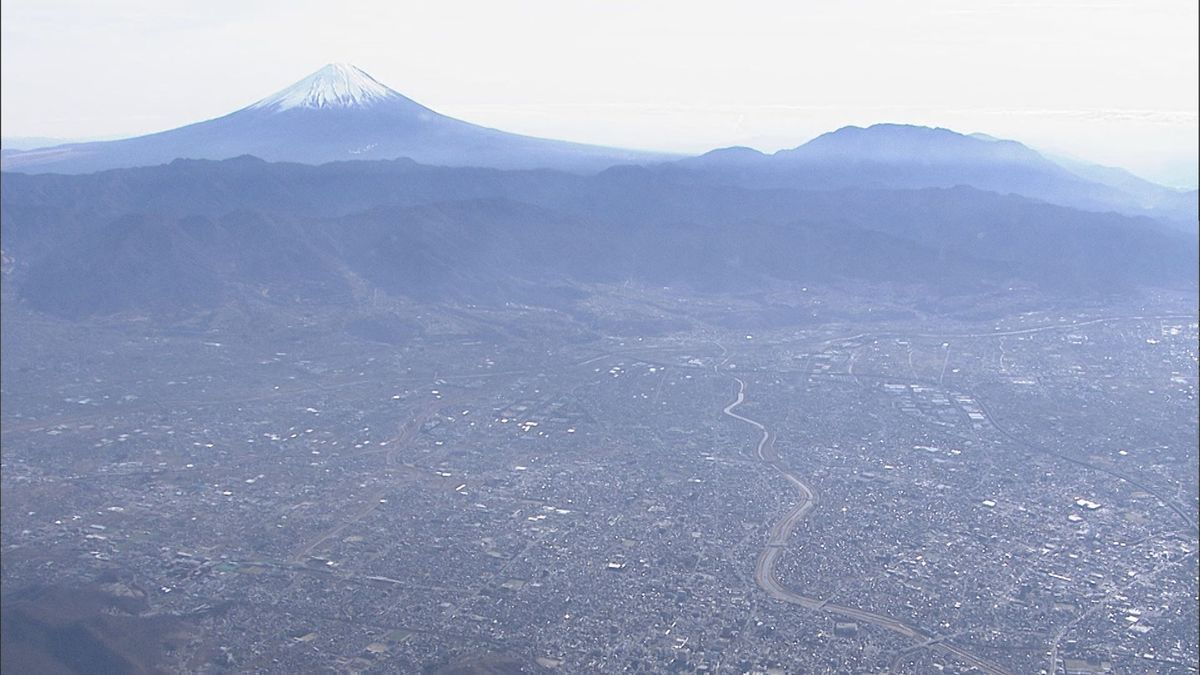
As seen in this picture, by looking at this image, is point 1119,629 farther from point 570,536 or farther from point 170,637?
point 170,637

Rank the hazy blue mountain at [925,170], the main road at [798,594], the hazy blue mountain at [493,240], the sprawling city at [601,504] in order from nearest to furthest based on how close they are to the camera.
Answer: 1. the main road at [798,594]
2. the sprawling city at [601,504]
3. the hazy blue mountain at [493,240]
4. the hazy blue mountain at [925,170]

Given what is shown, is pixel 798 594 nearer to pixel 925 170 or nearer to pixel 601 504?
pixel 601 504

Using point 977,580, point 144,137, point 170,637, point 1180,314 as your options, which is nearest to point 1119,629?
point 977,580

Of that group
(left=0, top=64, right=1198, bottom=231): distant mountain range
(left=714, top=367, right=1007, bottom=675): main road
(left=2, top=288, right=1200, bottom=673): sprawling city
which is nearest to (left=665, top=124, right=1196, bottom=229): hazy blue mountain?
(left=0, top=64, right=1198, bottom=231): distant mountain range

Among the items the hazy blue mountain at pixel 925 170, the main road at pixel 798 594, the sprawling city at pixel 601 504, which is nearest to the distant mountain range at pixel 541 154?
the hazy blue mountain at pixel 925 170

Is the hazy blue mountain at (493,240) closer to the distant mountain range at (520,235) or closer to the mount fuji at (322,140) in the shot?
the distant mountain range at (520,235)
